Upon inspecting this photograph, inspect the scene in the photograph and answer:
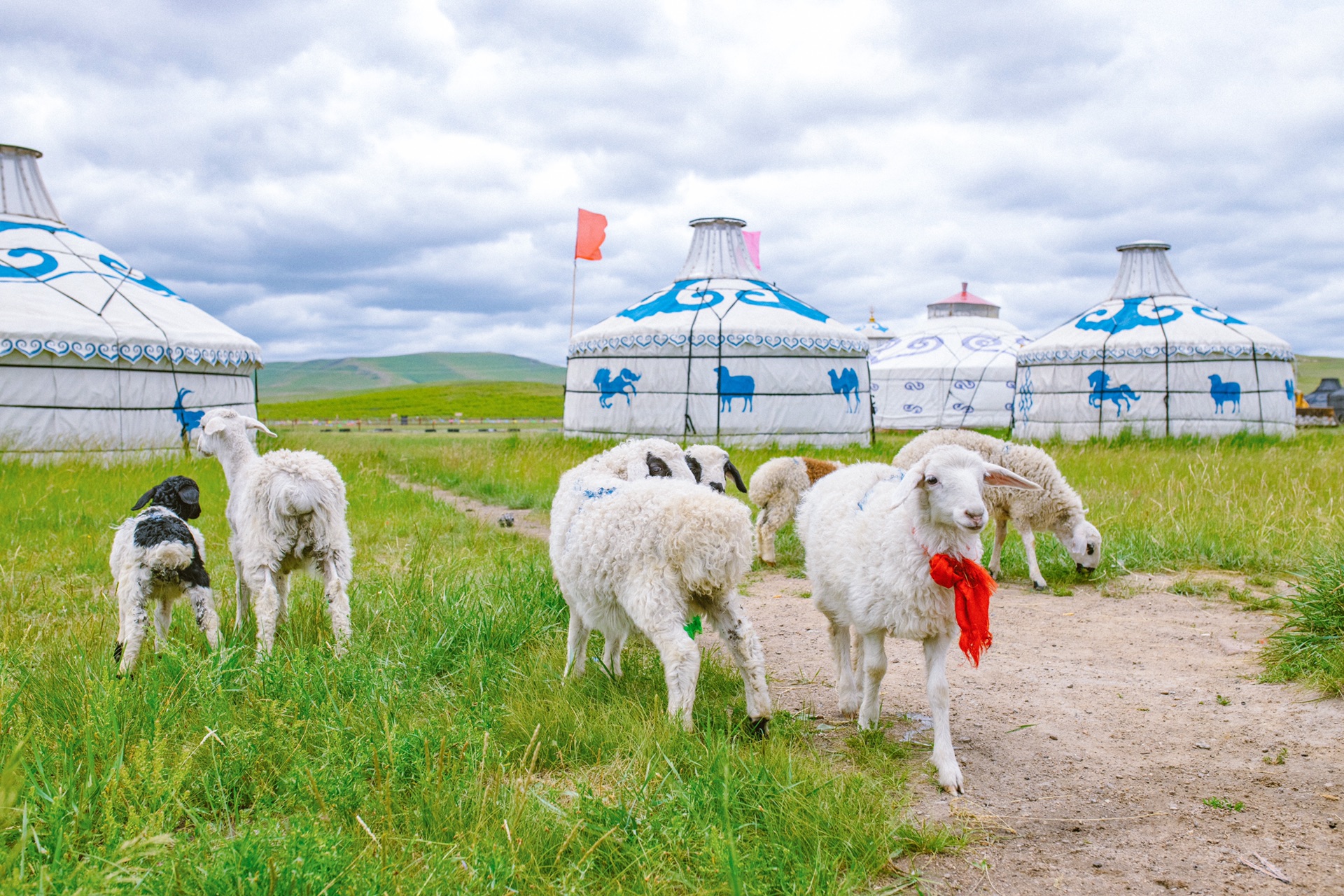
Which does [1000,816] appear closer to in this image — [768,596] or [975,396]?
[768,596]

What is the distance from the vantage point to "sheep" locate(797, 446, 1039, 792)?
3424mm

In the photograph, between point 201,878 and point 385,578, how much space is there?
3.69 meters

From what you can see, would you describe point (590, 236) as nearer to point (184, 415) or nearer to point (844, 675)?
point (184, 415)

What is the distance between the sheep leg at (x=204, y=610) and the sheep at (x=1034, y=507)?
5.06 m

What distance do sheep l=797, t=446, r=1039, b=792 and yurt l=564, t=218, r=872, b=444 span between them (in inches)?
499

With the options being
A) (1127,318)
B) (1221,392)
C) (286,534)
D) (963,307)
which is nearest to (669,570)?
(286,534)

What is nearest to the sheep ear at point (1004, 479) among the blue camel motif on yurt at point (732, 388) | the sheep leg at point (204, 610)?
the sheep leg at point (204, 610)

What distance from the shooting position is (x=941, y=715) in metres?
3.39

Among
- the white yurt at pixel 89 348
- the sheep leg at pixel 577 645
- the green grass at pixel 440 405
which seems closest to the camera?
the sheep leg at pixel 577 645

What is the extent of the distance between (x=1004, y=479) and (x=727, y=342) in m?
13.2

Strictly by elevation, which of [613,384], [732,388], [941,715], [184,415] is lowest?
[941,715]

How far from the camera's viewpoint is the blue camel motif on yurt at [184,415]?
15.3 m

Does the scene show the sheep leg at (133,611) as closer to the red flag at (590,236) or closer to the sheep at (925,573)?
the sheep at (925,573)

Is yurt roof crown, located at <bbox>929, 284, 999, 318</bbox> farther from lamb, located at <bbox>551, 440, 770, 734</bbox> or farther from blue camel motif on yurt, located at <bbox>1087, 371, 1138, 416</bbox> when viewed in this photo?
lamb, located at <bbox>551, 440, 770, 734</bbox>
